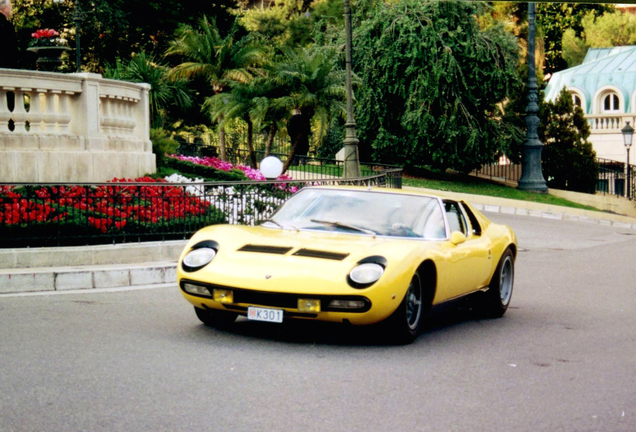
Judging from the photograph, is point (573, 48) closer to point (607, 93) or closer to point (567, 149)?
point (607, 93)

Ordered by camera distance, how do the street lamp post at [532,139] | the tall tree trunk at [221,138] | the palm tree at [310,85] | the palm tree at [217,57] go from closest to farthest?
the palm tree at [310,85]
the tall tree trunk at [221,138]
the palm tree at [217,57]
the street lamp post at [532,139]

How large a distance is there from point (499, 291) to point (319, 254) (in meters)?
2.70

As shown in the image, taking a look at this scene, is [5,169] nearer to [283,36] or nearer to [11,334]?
[11,334]

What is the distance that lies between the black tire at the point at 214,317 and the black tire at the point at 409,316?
1.48 metres

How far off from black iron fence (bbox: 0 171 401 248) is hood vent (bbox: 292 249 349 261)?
4.27 metres

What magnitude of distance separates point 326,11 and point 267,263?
4855 centimetres

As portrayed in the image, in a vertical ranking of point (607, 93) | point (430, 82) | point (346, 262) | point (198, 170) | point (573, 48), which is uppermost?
point (573, 48)

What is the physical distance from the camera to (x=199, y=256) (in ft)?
25.8

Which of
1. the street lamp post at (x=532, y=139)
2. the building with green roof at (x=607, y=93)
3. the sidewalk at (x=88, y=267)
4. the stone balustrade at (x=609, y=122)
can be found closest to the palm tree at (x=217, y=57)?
the street lamp post at (x=532, y=139)

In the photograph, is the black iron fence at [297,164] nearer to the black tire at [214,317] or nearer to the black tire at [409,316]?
the black tire at [214,317]

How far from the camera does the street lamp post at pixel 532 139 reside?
35531 mm

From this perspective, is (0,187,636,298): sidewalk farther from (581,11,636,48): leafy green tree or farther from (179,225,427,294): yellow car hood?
(581,11,636,48): leafy green tree

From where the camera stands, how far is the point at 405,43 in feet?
120

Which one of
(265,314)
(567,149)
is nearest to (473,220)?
(265,314)
